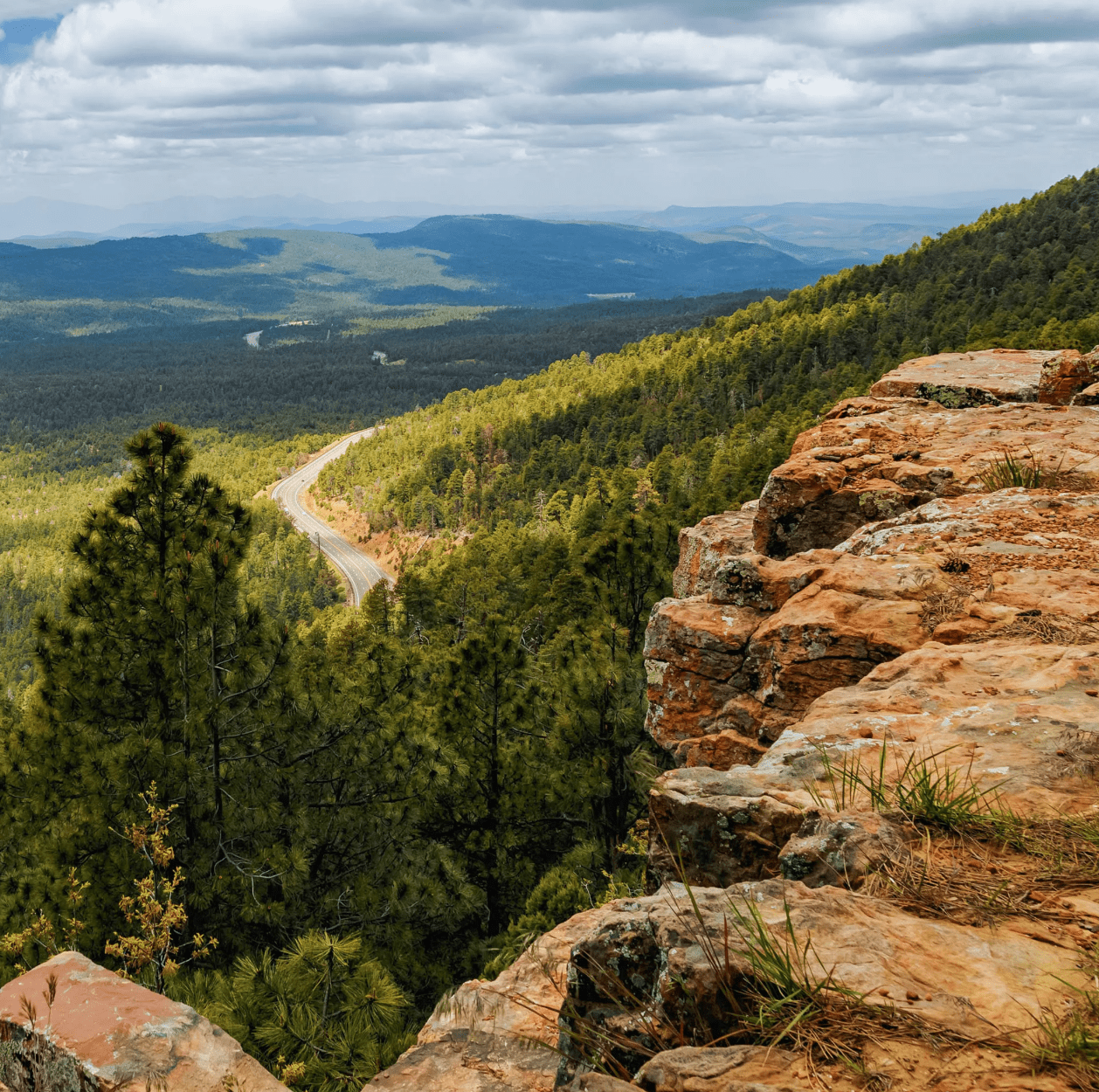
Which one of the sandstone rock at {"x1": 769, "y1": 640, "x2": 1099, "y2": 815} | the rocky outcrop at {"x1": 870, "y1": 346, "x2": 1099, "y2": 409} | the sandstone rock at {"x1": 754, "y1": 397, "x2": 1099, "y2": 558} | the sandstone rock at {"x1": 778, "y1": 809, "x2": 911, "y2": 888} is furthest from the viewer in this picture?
the rocky outcrop at {"x1": 870, "y1": 346, "x2": 1099, "y2": 409}

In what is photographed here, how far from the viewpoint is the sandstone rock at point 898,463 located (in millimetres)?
13805

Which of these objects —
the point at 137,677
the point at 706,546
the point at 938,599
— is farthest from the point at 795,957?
the point at 706,546

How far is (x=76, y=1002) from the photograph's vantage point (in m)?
5.93

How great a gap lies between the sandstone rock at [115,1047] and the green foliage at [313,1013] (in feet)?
11.0

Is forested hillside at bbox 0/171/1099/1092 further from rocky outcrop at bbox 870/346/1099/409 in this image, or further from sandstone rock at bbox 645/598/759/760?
rocky outcrop at bbox 870/346/1099/409

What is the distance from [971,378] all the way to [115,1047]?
21461 millimetres

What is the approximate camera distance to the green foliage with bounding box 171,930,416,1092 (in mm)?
9422

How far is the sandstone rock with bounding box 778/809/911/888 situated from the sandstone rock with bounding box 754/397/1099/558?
30.9ft

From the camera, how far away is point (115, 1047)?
5.52 m

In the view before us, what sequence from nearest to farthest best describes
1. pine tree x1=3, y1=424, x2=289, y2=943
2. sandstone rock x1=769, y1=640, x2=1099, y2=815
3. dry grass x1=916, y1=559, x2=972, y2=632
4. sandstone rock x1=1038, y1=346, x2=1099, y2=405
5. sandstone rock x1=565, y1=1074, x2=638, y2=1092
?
sandstone rock x1=565, y1=1074, x2=638, y2=1092
sandstone rock x1=769, y1=640, x2=1099, y2=815
dry grass x1=916, y1=559, x2=972, y2=632
pine tree x1=3, y1=424, x2=289, y2=943
sandstone rock x1=1038, y1=346, x2=1099, y2=405

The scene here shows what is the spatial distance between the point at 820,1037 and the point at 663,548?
2136 centimetres

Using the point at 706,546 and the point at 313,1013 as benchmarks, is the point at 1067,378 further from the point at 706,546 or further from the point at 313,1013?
the point at 313,1013

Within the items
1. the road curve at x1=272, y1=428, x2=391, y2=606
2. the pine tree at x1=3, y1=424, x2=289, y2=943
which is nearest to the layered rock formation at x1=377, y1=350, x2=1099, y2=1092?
the pine tree at x1=3, y1=424, x2=289, y2=943

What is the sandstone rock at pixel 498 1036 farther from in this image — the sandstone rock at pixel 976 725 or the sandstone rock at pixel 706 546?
the sandstone rock at pixel 706 546
